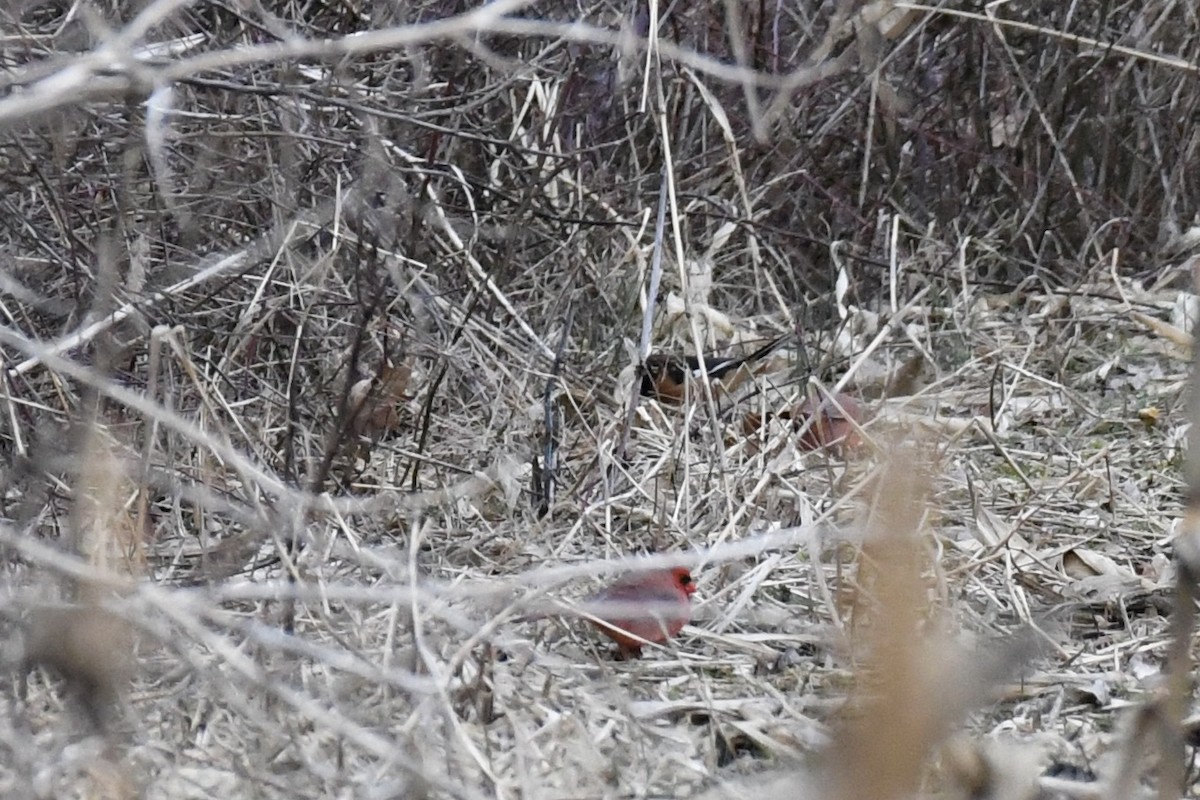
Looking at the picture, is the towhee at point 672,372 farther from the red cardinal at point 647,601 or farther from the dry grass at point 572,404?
the red cardinal at point 647,601

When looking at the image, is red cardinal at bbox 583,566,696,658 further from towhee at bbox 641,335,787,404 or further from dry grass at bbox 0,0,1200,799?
towhee at bbox 641,335,787,404

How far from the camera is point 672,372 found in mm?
2652

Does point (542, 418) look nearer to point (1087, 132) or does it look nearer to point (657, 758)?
point (657, 758)

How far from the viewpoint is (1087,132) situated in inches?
169

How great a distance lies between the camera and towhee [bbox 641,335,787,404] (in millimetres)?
2609

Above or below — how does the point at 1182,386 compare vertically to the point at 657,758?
below

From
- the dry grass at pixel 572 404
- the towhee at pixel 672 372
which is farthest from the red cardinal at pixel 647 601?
the towhee at pixel 672 372

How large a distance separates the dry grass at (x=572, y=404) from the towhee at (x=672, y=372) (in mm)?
64

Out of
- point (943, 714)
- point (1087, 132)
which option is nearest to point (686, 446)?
point (943, 714)

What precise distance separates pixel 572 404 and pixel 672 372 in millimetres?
190

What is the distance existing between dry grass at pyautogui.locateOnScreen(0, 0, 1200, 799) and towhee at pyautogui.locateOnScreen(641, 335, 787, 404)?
6 centimetres

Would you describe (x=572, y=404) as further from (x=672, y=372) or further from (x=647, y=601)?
Answer: (x=647, y=601)

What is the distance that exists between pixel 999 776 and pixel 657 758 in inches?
25.4

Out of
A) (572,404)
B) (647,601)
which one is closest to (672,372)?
(572,404)
